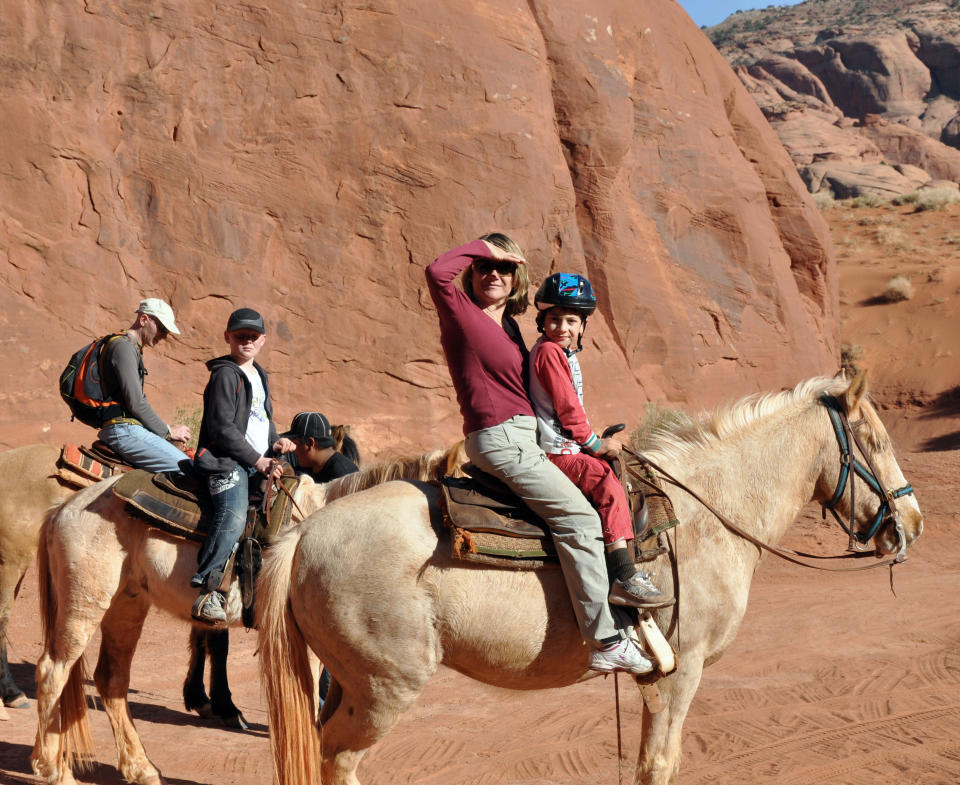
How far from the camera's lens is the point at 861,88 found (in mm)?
75312

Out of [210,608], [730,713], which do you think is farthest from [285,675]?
[730,713]

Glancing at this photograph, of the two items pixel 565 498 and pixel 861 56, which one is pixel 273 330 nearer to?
pixel 565 498

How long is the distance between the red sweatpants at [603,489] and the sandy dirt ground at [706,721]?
1196mm

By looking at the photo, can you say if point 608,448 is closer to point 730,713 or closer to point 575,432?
point 575,432

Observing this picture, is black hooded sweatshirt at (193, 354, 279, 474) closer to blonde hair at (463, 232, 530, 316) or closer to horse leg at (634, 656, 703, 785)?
blonde hair at (463, 232, 530, 316)

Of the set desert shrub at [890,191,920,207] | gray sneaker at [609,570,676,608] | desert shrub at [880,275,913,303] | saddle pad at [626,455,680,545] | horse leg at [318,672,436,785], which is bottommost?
desert shrub at [880,275,913,303]

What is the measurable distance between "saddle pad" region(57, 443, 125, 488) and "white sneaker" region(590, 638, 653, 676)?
4369 millimetres

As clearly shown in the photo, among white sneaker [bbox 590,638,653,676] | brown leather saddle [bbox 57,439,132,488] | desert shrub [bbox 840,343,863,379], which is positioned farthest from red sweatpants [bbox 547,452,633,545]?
desert shrub [bbox 840,343,863,379]

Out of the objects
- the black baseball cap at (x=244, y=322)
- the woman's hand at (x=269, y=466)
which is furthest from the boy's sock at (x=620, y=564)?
the black baseball cap at (x=244, y=322)

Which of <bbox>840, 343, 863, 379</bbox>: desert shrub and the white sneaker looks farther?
<bbox>840, 343, 863, 379</bbox>: desert shrub

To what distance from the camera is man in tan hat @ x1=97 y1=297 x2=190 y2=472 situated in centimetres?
638

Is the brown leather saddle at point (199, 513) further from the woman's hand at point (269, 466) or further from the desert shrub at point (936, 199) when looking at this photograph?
the desert shrub at point (936, 199)

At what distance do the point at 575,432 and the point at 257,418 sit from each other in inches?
102

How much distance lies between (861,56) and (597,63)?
6714 cm
